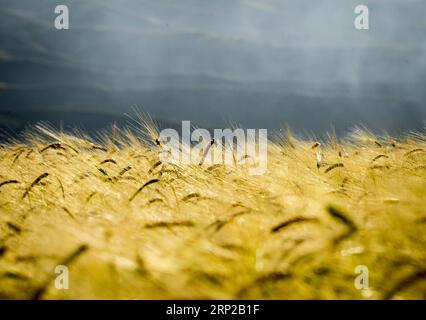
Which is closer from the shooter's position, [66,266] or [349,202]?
[66,266]

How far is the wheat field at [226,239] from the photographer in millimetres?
694

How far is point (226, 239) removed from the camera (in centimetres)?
80

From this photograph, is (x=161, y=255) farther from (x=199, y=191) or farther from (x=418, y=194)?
(x=418, y=194)

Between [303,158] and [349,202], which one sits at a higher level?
[303,158]

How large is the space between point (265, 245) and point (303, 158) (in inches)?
26.4

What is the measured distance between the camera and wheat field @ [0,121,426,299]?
27.3 inches

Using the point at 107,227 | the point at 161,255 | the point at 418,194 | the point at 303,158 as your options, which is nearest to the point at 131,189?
the point at 107,227
